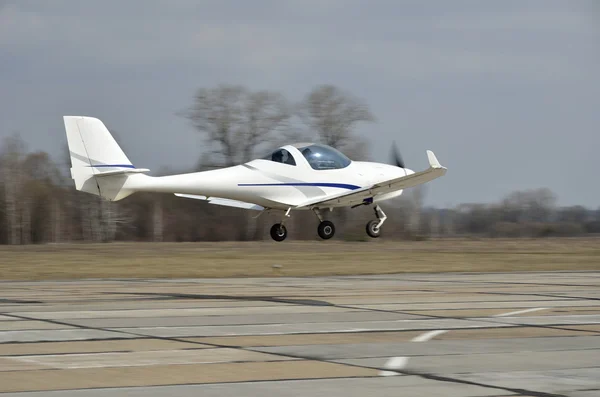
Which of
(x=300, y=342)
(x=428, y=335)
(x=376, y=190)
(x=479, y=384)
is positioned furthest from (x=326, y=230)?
(x=479, y=384)

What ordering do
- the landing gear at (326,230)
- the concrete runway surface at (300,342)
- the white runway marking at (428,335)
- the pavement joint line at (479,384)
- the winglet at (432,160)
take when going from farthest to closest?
the landing gear at (326,230), the winglet at (432,160), the white runway marking at (428,335), the concrete runway surface at (300,342), the pavement joint line at (479,384)

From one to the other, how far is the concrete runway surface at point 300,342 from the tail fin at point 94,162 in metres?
6.88

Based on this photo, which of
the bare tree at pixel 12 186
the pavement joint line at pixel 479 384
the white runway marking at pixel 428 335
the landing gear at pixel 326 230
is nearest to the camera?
the pavement joint line at pixel 479 384

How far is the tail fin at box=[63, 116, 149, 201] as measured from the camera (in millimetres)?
29312

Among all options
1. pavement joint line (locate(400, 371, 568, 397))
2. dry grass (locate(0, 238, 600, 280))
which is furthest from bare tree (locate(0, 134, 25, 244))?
pavement joint line (locate(400, 371, 568, 397))

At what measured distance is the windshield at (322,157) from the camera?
31.6 metres

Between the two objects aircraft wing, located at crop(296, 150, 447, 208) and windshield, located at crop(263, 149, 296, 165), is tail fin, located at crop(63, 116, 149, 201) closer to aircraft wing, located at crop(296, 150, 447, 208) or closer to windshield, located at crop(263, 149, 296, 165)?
windshield, located at crop(263, 149, 296, 165)

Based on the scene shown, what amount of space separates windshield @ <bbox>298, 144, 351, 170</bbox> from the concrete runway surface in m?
9.34

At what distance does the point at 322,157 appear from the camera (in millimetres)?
31922

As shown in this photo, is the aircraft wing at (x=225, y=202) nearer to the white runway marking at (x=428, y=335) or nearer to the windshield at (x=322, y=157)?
the windshield at (x=322, y=157)

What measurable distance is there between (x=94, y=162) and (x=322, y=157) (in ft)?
24.0

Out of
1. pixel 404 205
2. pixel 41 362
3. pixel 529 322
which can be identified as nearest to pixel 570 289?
pixel 529 322

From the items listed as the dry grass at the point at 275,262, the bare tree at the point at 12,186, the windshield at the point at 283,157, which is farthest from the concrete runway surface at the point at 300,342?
the bare tree at the point at 12,186

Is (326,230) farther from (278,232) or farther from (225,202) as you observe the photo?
(225,202)
